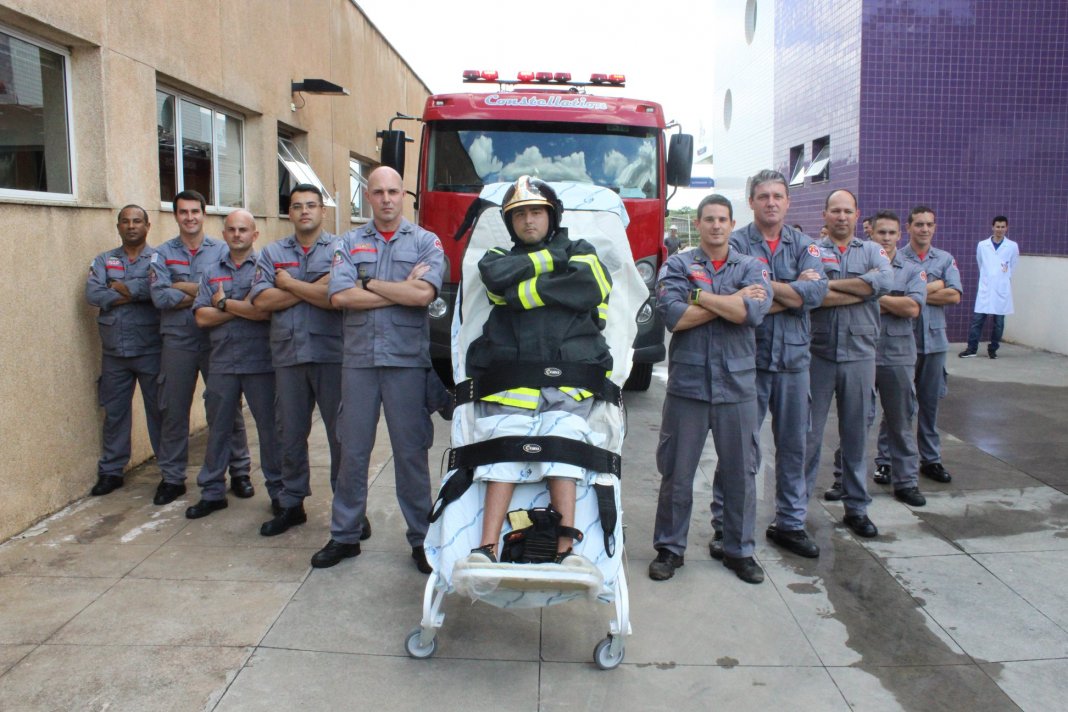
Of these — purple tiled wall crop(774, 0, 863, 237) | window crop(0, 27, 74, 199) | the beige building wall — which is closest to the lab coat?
purple tiled wall crop(774, 0, 863, 237)

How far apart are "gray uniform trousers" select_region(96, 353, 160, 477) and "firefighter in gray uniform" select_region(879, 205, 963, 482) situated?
5.16 meters

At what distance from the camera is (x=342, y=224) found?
13.0 m

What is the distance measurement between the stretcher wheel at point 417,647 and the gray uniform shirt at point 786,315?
7.55ft

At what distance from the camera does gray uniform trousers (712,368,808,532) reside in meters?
4.81

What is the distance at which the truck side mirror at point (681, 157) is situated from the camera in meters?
8.59

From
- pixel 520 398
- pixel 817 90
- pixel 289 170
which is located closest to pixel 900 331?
pixel 520 398

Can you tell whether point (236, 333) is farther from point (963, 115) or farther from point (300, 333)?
point (963, 115)

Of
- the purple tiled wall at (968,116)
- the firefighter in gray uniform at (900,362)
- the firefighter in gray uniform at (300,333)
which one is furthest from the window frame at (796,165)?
the firefighter in gray uniform at (300,333)

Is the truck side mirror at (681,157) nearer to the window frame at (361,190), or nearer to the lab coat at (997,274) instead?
the lab coat at (997,274)

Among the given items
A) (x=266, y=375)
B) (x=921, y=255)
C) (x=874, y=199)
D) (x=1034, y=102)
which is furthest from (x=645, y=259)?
(x=1034, y=102)

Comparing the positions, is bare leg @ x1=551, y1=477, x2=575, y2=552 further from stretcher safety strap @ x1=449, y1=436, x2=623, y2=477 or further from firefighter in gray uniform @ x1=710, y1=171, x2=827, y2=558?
firefighter in gray uniform @ x1=710, y1=171, x2=827, y2=558

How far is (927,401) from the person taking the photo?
6.34 meters

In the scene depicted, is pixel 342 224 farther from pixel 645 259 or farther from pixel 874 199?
pixel 874 199

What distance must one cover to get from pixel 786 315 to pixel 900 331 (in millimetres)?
1441
